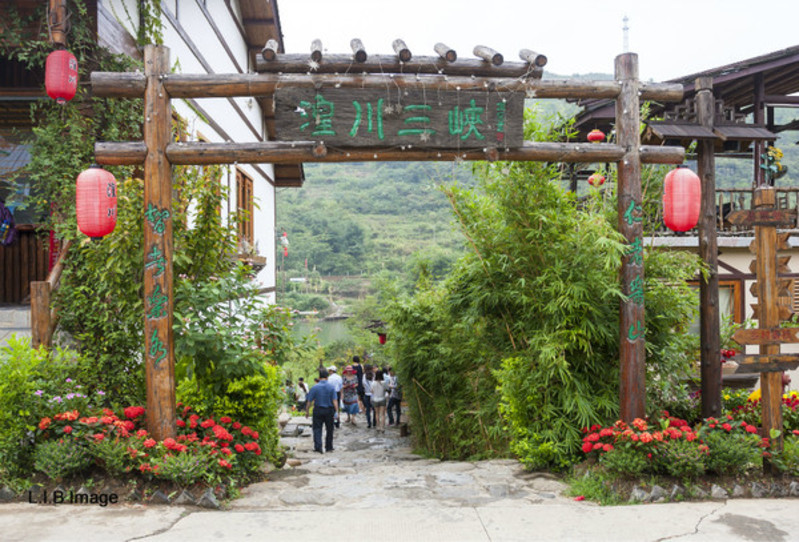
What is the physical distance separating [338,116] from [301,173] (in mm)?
12097

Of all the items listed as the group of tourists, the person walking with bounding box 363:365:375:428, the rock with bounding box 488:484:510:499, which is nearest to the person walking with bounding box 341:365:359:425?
the group of tourists

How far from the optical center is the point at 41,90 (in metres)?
8.25

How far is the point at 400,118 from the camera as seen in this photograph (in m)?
6.17

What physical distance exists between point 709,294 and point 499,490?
3.52 metres

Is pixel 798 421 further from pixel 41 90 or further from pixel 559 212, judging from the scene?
pixel 41 90

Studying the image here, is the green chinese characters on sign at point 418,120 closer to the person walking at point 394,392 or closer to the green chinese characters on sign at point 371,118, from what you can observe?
the green chinese characters on sign at point 371,118

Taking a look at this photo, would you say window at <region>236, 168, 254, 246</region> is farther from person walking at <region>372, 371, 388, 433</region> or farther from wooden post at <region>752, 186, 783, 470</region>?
wooden post at <region>752, 186, 783, 470</region>

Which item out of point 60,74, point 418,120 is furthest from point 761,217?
point 60,74

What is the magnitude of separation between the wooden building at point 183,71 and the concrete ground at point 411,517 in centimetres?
256

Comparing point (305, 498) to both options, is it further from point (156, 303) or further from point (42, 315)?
point (42, 315)

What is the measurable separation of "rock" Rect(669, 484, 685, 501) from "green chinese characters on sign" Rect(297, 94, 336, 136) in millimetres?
4721

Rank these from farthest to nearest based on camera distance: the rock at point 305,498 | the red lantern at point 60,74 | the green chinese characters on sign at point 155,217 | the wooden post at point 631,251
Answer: the red lantern at point 60,74 → the wooden post at point 631,251 → the green chinese characters on sign at point 155,217 → the rock at point 305,498

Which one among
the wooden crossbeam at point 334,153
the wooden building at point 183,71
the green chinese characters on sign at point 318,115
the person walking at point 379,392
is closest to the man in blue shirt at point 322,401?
the wooden building at point 183,71

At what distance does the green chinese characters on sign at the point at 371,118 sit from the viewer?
610 centimetres
